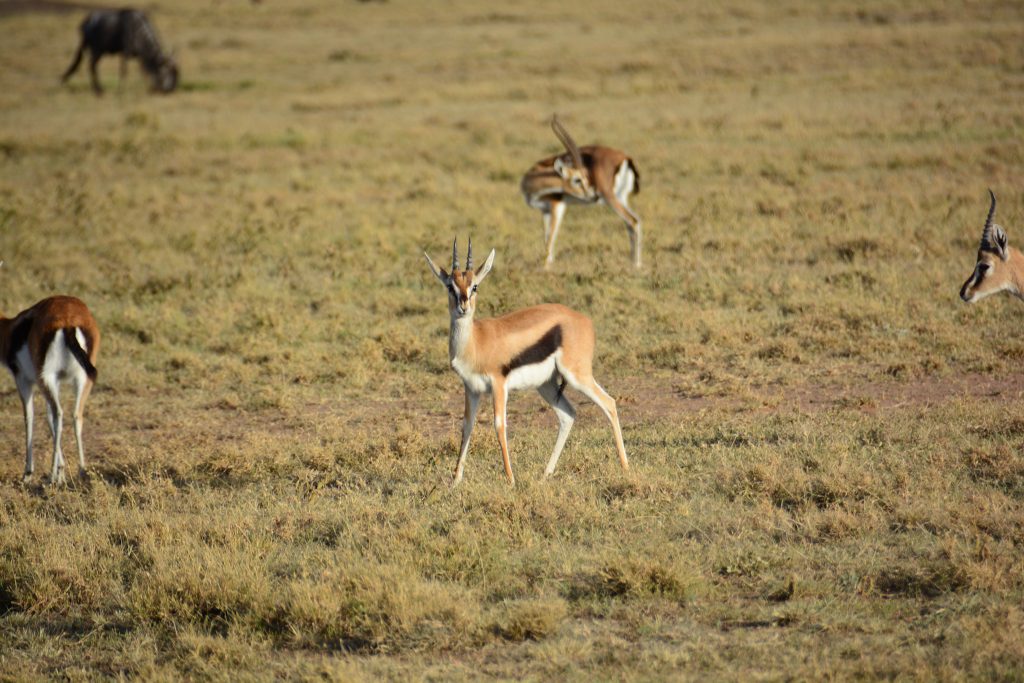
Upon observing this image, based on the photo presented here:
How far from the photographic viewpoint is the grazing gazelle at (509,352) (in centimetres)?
631

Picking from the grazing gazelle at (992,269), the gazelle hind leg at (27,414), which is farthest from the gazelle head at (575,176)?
the gazelle hind leg at (27,414)

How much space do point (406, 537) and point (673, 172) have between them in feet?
35.9

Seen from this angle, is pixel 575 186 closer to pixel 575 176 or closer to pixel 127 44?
pixel 575 176

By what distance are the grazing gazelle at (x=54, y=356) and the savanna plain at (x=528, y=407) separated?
36 centimetres

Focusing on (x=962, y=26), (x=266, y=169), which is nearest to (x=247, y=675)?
(x=266, y=169)

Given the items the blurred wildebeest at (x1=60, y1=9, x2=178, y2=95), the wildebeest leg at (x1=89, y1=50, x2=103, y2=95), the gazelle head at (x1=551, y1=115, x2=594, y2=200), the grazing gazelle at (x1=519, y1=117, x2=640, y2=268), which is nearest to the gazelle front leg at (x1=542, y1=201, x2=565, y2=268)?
the grazing gazelle at (x1=519, y1=117, x2=640, y2=268)

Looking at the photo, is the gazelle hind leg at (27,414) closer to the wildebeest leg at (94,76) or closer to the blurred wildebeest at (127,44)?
the blurred wildebeest at (127,44)

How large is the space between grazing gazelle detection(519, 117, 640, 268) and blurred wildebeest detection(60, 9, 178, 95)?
16.6 meters

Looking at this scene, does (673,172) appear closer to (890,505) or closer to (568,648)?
(890,505)

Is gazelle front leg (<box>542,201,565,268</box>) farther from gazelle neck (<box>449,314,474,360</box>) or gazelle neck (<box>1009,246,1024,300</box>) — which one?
gazelle neck (<box>449,314,474,360</box>)

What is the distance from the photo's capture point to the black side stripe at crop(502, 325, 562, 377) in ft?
21.1

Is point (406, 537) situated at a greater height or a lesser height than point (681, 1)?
lesser

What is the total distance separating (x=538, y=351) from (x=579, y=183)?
594 centimetres

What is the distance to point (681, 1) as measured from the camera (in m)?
35.3
